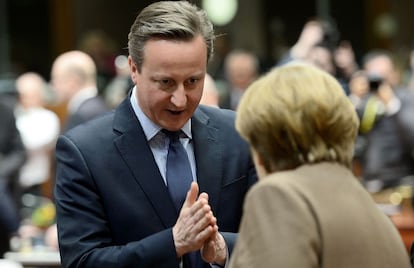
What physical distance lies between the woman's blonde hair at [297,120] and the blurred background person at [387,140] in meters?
6.49

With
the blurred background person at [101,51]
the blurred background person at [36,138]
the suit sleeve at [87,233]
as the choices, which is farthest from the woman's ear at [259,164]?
the blurred background person at [101,51]

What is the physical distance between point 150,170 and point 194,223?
1.14 ft

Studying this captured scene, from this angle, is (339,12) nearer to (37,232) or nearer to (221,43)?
(221,43)

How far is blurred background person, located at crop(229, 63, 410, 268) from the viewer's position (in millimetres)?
2963

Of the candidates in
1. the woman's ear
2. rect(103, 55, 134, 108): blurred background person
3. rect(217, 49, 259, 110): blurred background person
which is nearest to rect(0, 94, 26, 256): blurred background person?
rect(103, 55, 134, 108): blurred background person

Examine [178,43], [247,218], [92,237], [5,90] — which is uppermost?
[178,43]

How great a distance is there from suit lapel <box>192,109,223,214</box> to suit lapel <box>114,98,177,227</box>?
5.6 inches

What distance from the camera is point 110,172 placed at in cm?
378

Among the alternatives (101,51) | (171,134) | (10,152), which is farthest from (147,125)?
(101,51)

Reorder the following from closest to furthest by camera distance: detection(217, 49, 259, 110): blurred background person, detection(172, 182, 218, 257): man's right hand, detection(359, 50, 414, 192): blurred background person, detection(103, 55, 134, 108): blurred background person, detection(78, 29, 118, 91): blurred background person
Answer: detection(172, 182, 218, 257): man's right hand
detection(359, 50, 414, 192): blurred background person
detection(103, 55, 134, 108): blurred background person
detection(217, 49, 259, 110): blurred background person
detection(78, 29, 118, 91): blurred background person

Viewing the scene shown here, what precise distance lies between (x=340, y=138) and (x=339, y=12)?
45.0 feet

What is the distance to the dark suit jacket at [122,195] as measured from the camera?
3666 mm

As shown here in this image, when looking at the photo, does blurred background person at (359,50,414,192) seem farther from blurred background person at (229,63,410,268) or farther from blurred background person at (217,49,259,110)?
blurred background person at (229,63,410,268)

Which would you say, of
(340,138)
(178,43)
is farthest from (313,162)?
(178,43)
